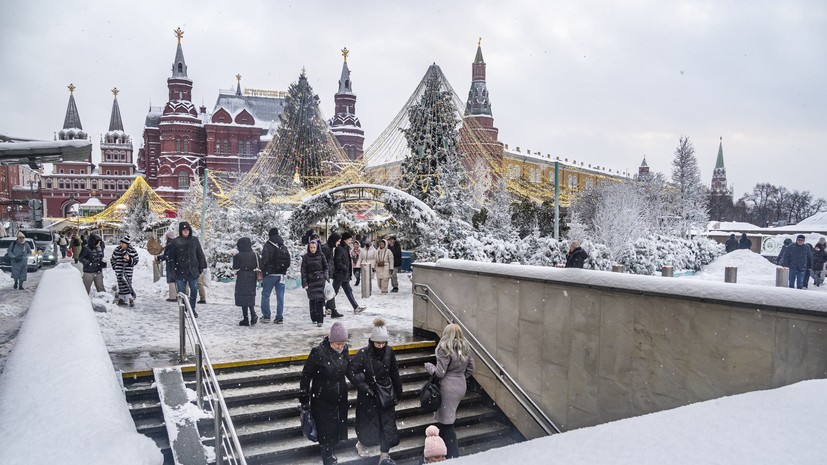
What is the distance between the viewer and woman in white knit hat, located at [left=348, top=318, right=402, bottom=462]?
5.92 meters

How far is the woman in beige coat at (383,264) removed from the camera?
1568 cm

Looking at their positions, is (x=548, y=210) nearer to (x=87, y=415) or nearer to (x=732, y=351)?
(x=732, y=351)

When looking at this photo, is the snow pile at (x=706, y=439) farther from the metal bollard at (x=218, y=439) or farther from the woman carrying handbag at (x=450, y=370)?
the woman carrying handbag at (x=450, y=370)

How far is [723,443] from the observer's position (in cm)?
252

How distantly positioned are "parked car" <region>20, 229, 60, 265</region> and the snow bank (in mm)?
26368

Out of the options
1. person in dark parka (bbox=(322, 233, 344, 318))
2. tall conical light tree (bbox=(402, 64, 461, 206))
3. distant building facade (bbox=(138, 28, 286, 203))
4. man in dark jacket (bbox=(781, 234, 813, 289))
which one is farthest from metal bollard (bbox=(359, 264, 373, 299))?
distant building facade (bbox=(138, 28, 286, 203))

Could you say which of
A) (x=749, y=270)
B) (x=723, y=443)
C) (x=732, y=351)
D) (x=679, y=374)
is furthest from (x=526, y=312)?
(x=749, y=270)

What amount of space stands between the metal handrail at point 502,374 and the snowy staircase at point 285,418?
17.0 inches

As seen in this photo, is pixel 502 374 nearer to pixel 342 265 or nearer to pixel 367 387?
pixel 367 387

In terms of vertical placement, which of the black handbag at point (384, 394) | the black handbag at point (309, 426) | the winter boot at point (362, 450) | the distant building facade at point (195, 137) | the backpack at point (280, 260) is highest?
the distant building facade at point (195, 137)

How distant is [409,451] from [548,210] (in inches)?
1225

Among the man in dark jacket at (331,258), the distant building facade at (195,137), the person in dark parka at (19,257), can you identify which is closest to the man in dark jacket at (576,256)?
the man in dark jacket at (331,258)

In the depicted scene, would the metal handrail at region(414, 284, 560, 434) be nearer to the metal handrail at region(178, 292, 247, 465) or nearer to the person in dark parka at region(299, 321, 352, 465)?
the person in dark parka at region(299, 321, 352, 465)

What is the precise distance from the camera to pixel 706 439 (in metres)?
2.57
